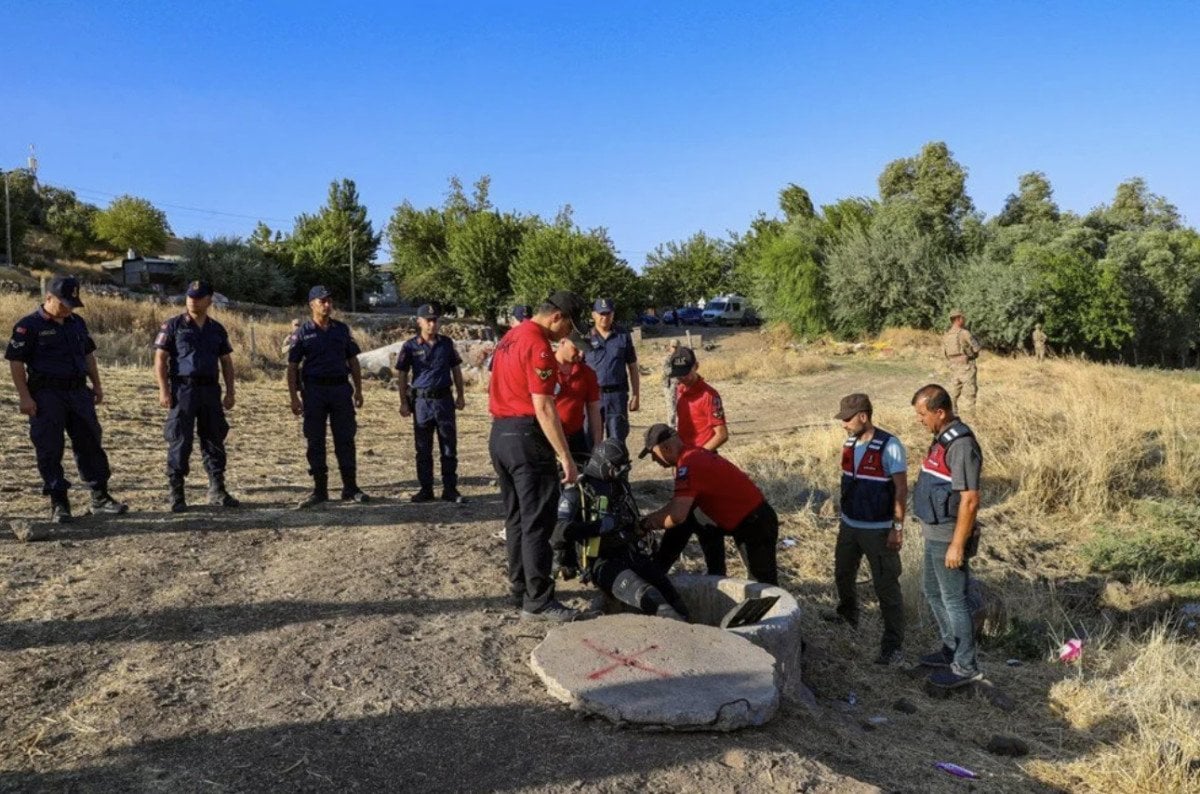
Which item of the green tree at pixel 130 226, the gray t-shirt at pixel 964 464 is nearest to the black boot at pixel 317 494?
the gray t-shirt at pixel 964 464

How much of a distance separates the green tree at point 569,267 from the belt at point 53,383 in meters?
36.7

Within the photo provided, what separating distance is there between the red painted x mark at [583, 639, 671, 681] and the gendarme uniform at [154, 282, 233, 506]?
3.99m

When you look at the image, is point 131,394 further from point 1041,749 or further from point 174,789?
point 1041,749

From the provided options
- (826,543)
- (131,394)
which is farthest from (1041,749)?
(131,394)

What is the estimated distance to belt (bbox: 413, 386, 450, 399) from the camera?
316 inches

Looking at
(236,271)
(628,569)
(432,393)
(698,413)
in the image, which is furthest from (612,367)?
(236,271)

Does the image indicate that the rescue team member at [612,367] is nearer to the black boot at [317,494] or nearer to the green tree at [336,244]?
the black boot at [317,494]

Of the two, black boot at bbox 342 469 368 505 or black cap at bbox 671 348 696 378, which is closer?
black cap at bbox 671 348 696 378

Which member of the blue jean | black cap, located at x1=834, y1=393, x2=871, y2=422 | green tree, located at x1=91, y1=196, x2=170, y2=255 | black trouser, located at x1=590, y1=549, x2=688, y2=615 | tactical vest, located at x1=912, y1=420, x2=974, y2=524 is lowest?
the blue jean

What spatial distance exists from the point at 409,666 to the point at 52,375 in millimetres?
3857

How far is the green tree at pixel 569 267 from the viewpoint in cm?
4394

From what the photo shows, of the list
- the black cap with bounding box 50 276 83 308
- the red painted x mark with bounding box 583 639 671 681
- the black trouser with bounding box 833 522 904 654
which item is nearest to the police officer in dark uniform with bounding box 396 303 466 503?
the black cap with bounding box 50 276 83 308

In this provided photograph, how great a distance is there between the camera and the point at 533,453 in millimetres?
5219

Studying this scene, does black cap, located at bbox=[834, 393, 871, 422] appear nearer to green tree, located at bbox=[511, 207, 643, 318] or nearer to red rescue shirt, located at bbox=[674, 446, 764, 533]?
red rescue shirt, located at bbox=[674, 446, 764, 533]
